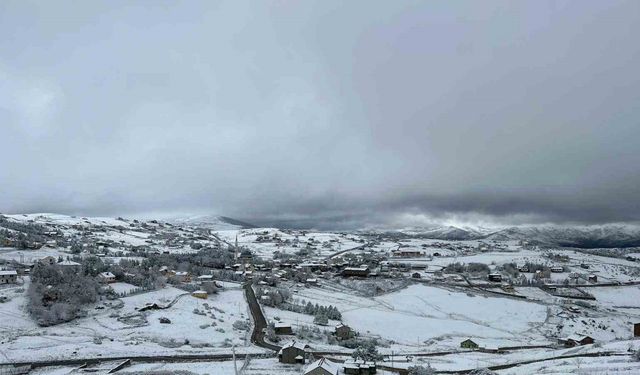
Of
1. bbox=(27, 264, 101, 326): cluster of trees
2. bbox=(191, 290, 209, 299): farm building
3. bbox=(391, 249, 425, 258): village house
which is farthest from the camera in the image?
bbox=(391, 249, 425, 258): village house

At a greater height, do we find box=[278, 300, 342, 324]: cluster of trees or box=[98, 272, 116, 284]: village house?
box=[98, 272, 116, 284]: village house

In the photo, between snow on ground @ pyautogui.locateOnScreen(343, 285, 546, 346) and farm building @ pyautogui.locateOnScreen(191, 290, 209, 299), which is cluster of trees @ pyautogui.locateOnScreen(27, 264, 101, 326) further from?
snow on ground @ pyautogui.locateOnScreen(343, 285, 546, 346)

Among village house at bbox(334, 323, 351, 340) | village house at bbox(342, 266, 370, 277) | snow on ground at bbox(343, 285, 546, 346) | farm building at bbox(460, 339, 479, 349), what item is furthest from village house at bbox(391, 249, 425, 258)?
village house at bbox(334, 323, 351, 340)

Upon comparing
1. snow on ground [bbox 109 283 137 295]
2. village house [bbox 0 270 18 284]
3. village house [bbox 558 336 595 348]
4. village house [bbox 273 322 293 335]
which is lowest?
village house [bbox 558 336 595 348]

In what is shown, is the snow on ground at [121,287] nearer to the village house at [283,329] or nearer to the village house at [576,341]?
the village house at [283,329]

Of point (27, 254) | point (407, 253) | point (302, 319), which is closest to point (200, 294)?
point (302, 319)

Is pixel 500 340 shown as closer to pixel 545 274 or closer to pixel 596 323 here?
pixel 596 323

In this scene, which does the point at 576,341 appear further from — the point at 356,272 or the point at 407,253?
the point at 407,253
